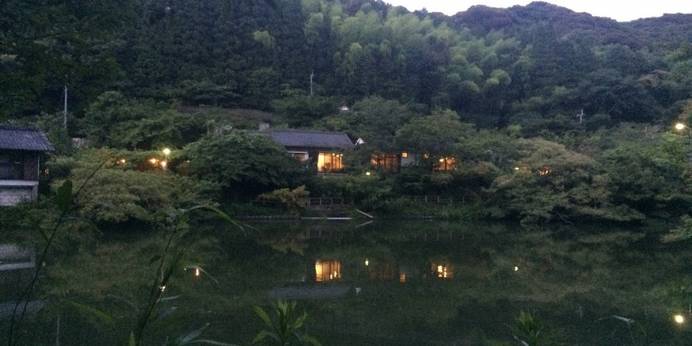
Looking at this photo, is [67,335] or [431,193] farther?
[431,193]

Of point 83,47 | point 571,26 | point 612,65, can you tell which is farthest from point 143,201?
point 571,26

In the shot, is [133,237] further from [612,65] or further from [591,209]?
[612,65]

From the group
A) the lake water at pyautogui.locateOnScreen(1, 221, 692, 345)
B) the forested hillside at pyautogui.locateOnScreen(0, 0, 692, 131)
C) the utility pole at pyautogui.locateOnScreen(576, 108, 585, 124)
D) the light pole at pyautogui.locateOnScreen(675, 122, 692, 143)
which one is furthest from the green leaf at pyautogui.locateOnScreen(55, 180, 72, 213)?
the utility pole at pyautogui.locateOnScreen(576, 108, 585, 124)

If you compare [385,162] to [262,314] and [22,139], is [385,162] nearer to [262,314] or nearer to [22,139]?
[22,139]

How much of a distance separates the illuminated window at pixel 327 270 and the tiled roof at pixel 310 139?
14.1 meters

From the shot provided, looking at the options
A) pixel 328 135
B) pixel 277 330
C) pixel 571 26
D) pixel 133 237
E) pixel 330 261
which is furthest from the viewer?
pixel 571 26

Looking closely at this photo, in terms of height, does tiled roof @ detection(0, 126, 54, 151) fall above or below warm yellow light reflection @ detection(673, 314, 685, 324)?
above

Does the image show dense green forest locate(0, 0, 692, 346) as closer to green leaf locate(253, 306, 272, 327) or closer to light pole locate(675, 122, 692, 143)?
light pole locate(675, 122, 692, 143)

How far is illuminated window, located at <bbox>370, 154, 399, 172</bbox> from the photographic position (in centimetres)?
2373

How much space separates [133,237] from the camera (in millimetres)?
14648

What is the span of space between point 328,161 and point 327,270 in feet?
53.3

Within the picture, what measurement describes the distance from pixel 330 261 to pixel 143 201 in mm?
7076

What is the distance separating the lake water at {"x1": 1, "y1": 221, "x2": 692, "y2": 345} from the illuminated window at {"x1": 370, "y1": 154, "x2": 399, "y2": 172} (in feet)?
22.7

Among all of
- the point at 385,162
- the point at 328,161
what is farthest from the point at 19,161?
the point at 385,162
